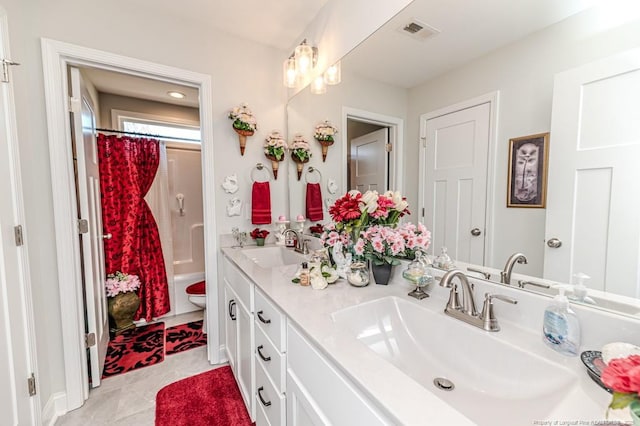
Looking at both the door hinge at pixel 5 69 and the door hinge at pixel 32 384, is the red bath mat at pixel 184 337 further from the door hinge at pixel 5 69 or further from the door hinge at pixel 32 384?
the door hinge at pixel 5 69

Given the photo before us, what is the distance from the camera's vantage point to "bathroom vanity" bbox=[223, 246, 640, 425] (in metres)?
0.56

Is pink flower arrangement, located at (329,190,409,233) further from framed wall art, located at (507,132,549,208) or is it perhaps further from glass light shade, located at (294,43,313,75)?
glass light shade, located at (294,43,313,75)

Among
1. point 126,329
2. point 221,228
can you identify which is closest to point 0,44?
point 221,228

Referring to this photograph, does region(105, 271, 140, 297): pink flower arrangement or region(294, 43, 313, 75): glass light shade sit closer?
region(294, 43, 313, 75): glass light shade

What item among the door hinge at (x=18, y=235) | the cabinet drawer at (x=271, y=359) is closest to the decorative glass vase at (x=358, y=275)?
the cabinet drawer at (x=271, y=359)

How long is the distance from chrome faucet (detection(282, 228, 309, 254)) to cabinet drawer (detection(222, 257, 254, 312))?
46cm

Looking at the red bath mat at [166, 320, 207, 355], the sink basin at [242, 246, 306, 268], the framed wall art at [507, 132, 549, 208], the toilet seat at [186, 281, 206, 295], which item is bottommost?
the red bath mat at [166, 320, 207, 355]

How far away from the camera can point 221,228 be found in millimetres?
2029

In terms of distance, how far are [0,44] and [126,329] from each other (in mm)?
2250

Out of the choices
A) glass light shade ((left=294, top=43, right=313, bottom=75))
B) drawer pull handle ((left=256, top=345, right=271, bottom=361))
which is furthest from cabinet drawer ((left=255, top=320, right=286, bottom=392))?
glass light shade ((left=294, top=43, right=313, bottom=75))

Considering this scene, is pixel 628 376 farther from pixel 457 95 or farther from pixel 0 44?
pixel 0 44

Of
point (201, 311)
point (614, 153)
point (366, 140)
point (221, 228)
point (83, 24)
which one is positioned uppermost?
point (83, 24)

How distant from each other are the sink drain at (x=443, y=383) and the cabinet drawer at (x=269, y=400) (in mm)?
539

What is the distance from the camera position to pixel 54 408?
155 cm
